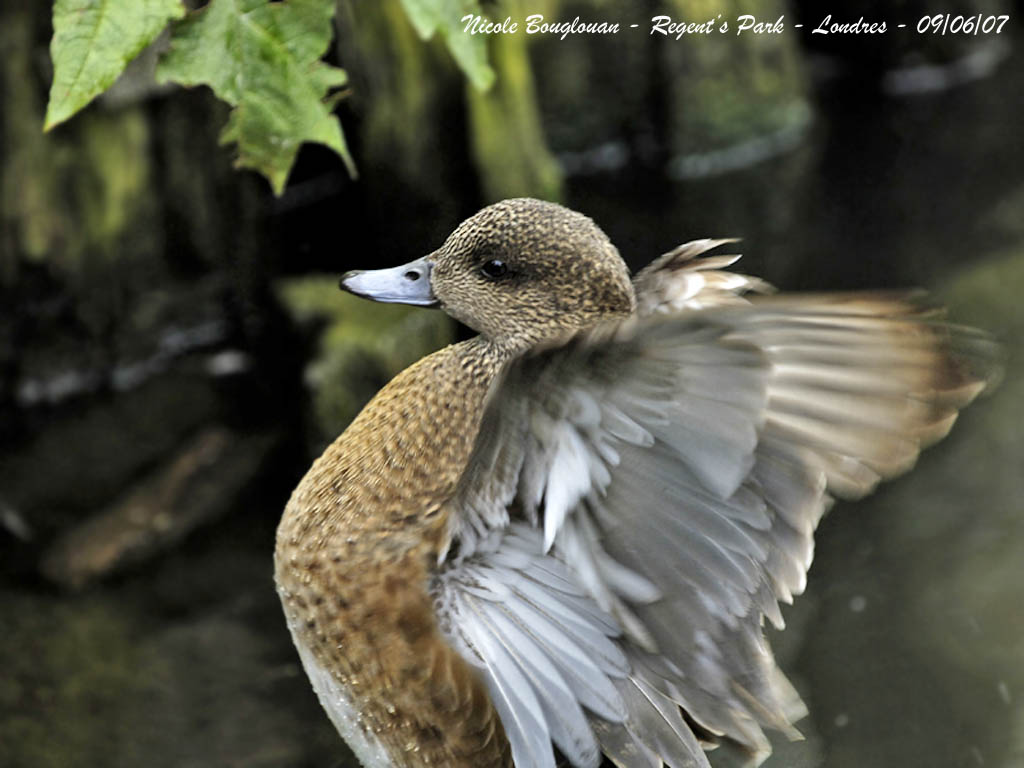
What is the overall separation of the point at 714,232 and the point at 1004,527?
1963 mm

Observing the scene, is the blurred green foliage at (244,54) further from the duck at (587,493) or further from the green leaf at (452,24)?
the duck at (587,493)

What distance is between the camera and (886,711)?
3139mm

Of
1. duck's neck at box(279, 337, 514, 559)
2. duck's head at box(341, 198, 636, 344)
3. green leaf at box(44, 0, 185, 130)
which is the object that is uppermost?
green leaf at box(44, 0, 185, 130)

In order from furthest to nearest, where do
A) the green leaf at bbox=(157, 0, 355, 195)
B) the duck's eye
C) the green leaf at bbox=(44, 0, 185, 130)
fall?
the duck's eye
the green leaf at bbox=(157, 0, 355, 195)
the green leaf at bbox=(44, 0, 185, 130)

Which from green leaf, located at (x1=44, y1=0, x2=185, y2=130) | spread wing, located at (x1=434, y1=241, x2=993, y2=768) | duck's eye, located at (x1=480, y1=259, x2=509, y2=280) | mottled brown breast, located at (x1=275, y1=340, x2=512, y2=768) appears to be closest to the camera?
spread wing, located at (x1=434, y1=241, x2=993, y2=768)

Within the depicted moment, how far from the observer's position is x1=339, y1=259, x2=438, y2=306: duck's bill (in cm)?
230

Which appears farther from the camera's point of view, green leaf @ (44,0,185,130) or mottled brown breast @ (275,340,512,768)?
mottled brown breast @ (275,340,512,768)

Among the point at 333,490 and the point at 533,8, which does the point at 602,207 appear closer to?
the point at 533,8

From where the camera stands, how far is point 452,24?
201 centimetres

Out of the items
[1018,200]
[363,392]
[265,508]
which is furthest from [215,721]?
[1018,200]

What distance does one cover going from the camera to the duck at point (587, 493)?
1.61m

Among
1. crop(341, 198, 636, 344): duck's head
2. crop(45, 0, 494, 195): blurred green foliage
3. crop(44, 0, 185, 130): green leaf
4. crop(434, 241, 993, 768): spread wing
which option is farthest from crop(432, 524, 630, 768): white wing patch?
crop(44, 0, 185, 130): green leaf

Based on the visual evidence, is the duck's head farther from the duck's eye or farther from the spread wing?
the spread wing

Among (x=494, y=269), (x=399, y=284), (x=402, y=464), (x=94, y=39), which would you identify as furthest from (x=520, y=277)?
(x=94, y=39)
